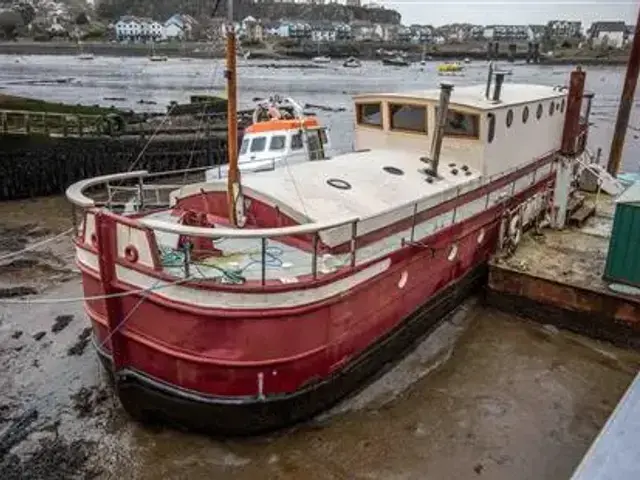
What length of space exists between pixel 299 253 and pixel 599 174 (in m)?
12.3

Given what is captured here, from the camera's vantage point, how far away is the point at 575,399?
912 cm

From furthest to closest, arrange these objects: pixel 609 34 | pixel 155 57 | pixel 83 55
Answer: pixel 609 34 → pixel 83 55 → pixel 155 57

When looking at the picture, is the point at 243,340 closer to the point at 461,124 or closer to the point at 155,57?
the point at 461,124

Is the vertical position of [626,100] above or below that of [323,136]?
above

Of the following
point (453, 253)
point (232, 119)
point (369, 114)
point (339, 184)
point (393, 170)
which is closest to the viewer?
point (232, 119)

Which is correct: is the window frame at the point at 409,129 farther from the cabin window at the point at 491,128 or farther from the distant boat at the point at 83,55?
the distant boat at the point at 83,55

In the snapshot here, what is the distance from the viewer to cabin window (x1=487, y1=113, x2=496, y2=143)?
36.3ft

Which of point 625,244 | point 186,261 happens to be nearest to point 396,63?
point 625,244

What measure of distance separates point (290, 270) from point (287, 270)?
4 cm

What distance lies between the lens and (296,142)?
16812mm

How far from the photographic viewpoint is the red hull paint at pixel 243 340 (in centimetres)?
700

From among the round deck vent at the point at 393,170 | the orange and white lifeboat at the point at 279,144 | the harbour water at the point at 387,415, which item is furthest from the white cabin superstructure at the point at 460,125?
the orange and white lifeboat at the point at 279,144

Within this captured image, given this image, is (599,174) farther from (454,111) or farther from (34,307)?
(34,307)

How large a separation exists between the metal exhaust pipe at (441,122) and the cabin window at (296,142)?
6.74 m
